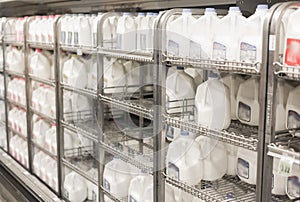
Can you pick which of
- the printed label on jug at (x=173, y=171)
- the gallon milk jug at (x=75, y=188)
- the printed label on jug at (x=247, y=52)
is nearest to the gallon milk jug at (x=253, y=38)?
the printed label on jug at (x=247, y=52)

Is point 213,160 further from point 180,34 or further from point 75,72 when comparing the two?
point 75,72

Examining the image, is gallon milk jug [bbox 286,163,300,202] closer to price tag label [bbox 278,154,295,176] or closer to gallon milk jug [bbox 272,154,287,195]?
gallon milk jug [bbox 272,154,287,195]

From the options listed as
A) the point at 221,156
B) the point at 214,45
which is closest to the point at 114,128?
the point at 221,156

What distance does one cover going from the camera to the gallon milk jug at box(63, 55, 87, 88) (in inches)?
136

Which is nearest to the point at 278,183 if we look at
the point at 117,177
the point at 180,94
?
the point at 180,94

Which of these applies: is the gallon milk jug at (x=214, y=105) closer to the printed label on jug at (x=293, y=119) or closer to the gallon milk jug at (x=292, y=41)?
the printed label on jug at (x=293, y=119)

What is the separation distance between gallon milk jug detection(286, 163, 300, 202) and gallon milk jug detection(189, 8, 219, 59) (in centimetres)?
68

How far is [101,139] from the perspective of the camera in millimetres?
3086

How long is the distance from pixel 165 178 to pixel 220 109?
566 millimetres

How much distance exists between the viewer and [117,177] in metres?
3.01

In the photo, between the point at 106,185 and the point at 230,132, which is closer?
the point at 230,132

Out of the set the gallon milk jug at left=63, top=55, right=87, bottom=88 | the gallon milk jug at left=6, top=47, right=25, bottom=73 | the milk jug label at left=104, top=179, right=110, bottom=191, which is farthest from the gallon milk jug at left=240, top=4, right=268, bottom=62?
the gallon milk jug at left=6, top=47, right=25, bottom=73

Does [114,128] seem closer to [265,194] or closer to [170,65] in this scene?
[170,65]

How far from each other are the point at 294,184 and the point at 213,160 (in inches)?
21.4
